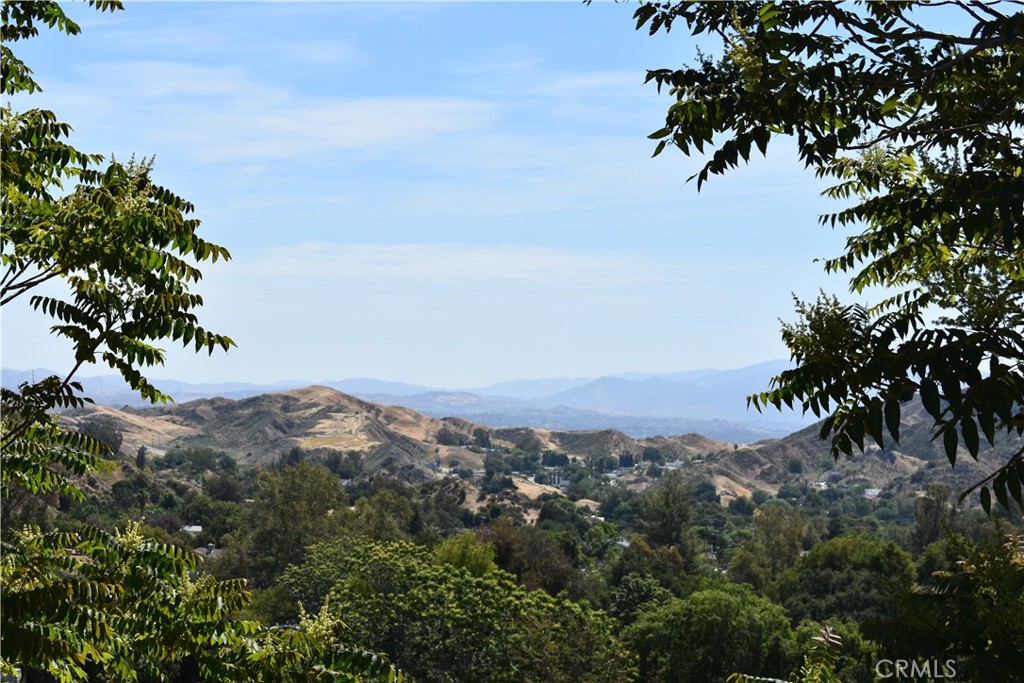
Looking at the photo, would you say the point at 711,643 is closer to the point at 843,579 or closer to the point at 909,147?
the point at 843,579

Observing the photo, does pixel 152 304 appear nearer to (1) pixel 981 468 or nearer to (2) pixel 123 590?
(2) pixel 123 590

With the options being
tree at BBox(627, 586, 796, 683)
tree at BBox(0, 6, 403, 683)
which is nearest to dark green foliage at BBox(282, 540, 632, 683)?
tree at BBox(627, 586, 796, 683)

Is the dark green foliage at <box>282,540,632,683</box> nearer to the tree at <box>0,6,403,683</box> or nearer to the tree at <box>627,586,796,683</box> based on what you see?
the tree at <box>627,586,796,683</box>

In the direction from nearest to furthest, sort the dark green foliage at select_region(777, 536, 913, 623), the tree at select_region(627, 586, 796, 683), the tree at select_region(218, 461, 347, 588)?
the tree at select_region(627, 586, 796, 683) < the dark green foliage at select_region(777, 536, 913, 623) < the tree at select_region(218, 461, 347, 588)

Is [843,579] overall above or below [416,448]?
above

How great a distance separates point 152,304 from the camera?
262 inches

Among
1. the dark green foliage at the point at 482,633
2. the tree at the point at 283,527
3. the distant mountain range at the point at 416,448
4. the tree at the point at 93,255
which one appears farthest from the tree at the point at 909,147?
the distant mountain range at the point at 416,448

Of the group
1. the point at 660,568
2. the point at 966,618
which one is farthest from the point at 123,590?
the point at 660,568

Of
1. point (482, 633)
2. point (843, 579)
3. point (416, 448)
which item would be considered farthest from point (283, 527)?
point (416, 448)

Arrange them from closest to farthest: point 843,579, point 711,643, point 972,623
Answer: point 972,623 → point 711,643 → point 843,579

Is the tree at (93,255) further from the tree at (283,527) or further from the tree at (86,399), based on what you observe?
the tree at (283,527)

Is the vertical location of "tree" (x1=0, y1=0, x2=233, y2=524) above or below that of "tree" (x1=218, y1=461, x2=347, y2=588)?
above

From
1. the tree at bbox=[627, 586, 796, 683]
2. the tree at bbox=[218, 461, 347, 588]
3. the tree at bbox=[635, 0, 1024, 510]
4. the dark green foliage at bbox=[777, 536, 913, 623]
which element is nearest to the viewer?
the tree at bbox=[635, 0, 1024, 510]

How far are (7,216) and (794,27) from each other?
5812 millimetres
